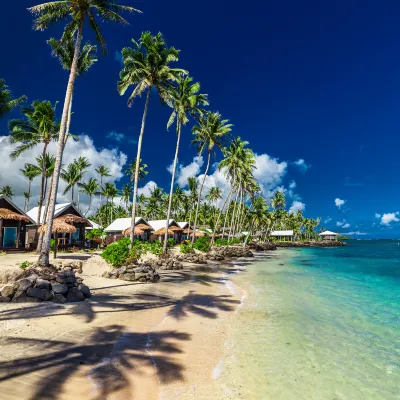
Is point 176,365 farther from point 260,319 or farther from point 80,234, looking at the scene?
point 80,234

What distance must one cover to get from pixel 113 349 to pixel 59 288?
4594mm

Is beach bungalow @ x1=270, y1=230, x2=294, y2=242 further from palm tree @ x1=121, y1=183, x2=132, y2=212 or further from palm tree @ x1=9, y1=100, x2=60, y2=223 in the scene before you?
palm tree @ x1=9, y1=100, x2=60, y2=223

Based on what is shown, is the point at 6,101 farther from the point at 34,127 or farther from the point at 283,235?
the point at 283,235

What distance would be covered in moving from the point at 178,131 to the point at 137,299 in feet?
67.2

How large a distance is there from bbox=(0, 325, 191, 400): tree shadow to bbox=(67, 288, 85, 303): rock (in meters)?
3.01

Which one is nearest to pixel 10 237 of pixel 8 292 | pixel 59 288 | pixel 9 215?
pixel 9 215

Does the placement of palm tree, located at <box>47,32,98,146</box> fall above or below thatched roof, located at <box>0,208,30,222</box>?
above

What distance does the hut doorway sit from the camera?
26.2 m

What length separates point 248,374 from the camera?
5.99 metres

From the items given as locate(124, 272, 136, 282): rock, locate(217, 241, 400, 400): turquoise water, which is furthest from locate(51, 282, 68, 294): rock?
locate(217, 241, 400, 400): turquoise water

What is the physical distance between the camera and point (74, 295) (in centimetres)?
1012

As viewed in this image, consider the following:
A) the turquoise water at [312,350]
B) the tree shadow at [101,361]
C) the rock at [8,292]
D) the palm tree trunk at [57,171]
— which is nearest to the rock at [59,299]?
the rock at [8,292]

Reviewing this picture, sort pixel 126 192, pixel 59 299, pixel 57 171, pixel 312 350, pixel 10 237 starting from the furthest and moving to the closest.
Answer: pixel 126 192, pixel 10 237, pixel 57 171, pixel 59 299, pixel 312 350

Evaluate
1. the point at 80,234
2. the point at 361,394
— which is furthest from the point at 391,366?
the point at 80,234
